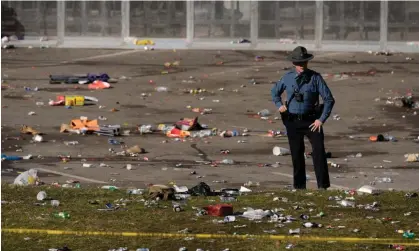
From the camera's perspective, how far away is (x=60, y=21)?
38781 mm

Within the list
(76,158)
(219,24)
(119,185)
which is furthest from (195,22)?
(119,185)

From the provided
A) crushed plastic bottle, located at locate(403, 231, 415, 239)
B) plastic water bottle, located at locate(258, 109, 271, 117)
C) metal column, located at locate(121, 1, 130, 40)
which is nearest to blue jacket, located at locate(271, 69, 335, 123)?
crushed plastic bottle, located at locate(403, 231, 415, 239)

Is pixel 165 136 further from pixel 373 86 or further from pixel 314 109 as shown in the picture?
pixel 373 86

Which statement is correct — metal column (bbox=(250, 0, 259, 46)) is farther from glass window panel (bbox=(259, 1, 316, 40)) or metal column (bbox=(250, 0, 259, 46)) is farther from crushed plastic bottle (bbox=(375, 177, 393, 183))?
crushed plastic bottle (bbox=(375, 177, 393, 183))

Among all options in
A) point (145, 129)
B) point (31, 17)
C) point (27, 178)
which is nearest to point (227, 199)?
point (27, 178)

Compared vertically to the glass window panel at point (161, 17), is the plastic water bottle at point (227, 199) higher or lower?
lower

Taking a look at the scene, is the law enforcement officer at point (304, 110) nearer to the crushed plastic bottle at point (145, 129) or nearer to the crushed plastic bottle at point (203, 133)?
the crushed plastic bottle at point (203, 133)

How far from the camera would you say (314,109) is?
15.3 meters

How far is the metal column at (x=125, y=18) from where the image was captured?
38438mm

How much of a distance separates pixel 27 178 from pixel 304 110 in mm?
3610

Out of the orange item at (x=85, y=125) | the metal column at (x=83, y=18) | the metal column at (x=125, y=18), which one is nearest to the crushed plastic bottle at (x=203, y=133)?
the orange item at (x=85, y=125)

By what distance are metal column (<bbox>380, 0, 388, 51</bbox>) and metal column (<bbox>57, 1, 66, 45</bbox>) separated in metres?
9.38

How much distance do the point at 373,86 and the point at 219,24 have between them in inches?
382

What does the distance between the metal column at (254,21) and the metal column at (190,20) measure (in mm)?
1706
